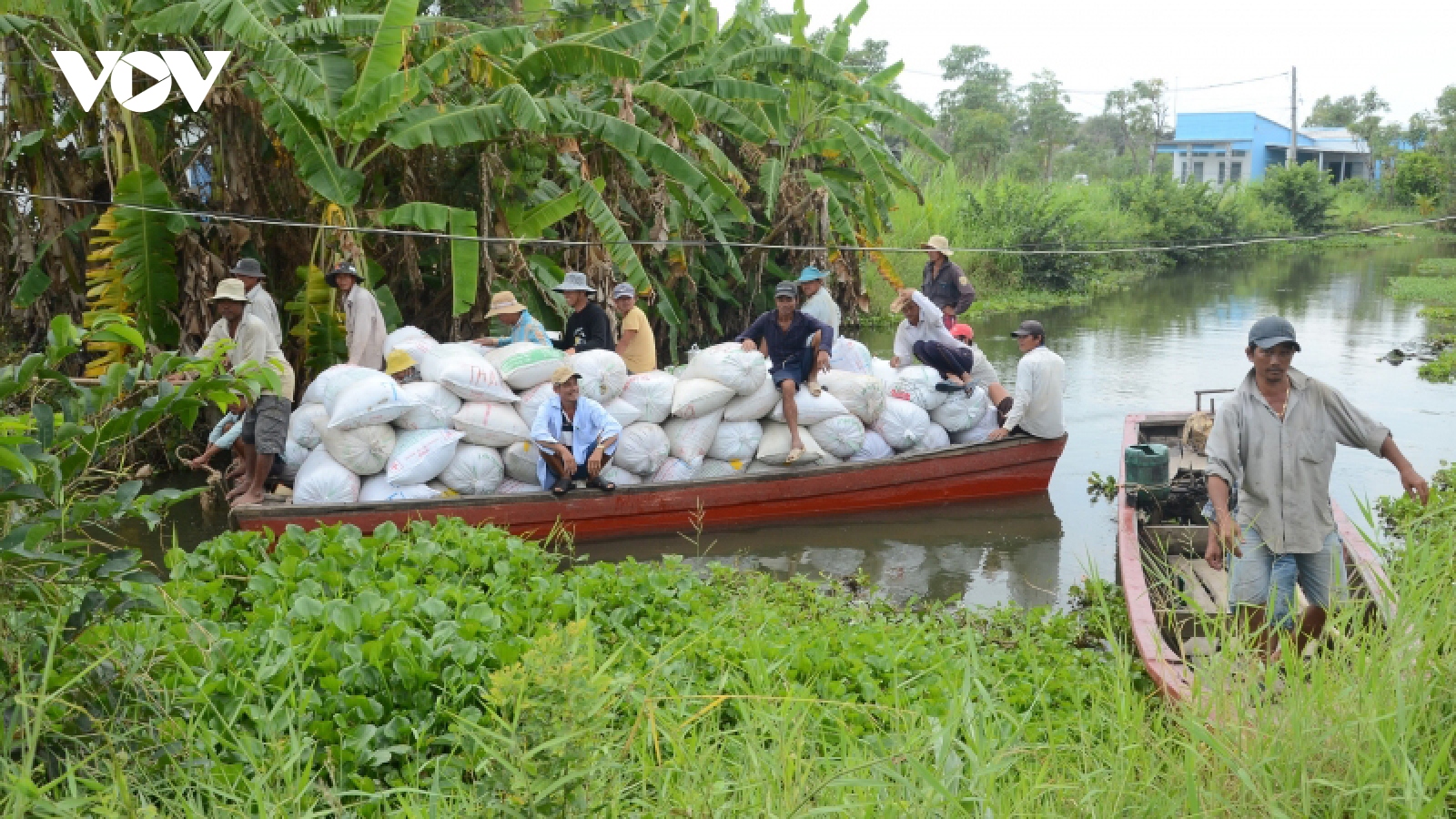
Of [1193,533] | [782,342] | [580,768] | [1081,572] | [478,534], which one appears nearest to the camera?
[580,768]

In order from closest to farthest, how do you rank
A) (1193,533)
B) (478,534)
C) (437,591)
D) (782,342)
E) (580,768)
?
(580,768)
(437,591)
(478,534)
(1193,533)
(782,342)

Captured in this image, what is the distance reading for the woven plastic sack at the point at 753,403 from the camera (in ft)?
26.7

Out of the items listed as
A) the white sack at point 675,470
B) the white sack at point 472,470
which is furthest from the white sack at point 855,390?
the white sack at point 472,470

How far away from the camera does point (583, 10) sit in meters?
10.3

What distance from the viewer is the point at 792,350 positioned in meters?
8.26

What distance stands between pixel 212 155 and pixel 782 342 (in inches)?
183

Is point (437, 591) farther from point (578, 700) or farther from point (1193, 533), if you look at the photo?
point (1193, 533)

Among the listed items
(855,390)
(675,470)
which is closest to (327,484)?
(675,470)

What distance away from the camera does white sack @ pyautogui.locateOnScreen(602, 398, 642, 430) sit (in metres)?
7.73

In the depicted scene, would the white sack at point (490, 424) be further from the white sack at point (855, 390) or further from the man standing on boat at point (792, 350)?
the white sack at point (855, 390)

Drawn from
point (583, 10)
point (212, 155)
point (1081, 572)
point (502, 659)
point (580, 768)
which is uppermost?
point (583, 10)

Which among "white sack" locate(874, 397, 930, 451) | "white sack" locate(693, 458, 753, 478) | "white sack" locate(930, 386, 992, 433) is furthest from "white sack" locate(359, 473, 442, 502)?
"white sack" locate(930, 386, 992, 433)

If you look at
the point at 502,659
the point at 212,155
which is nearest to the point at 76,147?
the point at 212,155

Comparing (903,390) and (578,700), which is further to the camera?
(903,390)
